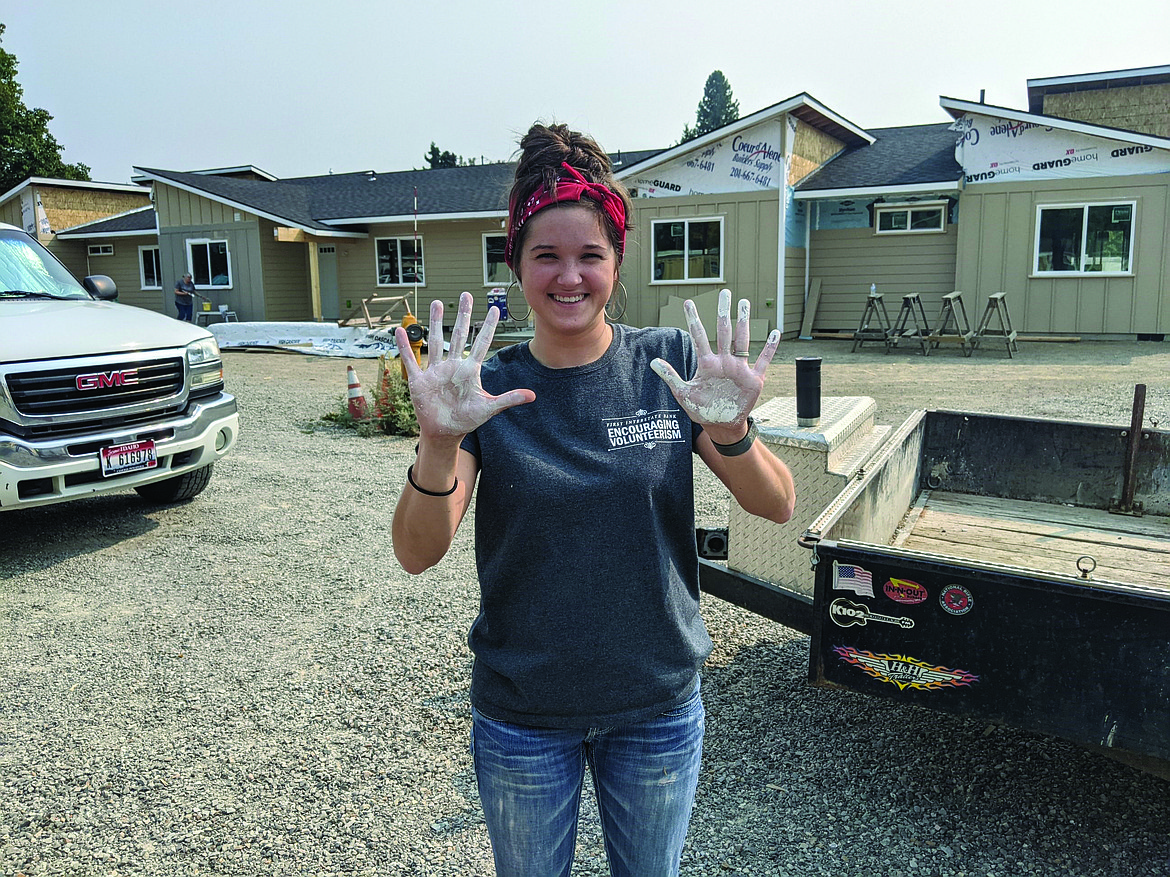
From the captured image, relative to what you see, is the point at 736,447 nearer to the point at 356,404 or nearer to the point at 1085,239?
the point at 356,404

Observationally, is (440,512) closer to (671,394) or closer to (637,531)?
(637,531)

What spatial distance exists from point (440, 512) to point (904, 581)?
1.51 m

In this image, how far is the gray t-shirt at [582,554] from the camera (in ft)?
5.34

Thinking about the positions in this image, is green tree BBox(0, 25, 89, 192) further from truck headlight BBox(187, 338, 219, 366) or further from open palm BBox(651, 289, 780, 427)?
open palm BBox(651, 289, 780, 427)

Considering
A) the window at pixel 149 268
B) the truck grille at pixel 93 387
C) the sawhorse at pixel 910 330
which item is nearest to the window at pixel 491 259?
the sawhorse at pixel 910 330

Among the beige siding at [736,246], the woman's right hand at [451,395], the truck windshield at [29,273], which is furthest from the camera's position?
the beige siding at [736,246]

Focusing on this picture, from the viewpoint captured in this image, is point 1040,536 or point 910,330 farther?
point 910,330

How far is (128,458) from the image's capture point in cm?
556

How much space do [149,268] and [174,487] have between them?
25.4 meters

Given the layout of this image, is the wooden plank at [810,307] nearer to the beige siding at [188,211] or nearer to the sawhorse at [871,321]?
the sawhorse at [871,321]

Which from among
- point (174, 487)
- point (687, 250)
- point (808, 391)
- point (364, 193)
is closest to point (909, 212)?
point (687, 250)

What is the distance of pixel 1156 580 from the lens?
3.44 m

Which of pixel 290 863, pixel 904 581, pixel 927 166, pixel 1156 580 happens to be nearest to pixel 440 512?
pixel 904 581

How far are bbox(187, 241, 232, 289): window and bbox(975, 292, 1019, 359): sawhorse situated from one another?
18669 millimetres
